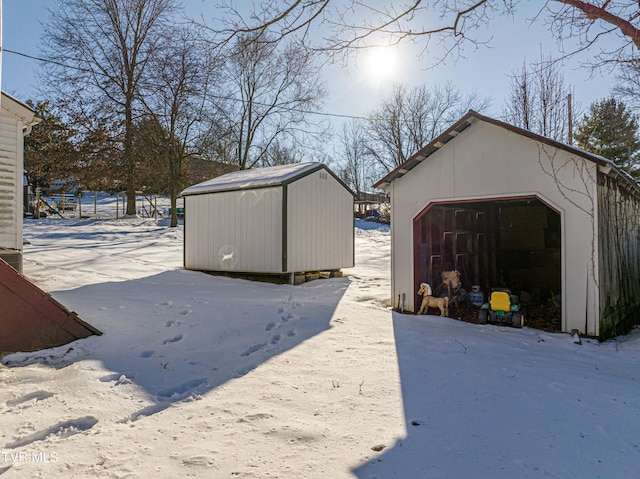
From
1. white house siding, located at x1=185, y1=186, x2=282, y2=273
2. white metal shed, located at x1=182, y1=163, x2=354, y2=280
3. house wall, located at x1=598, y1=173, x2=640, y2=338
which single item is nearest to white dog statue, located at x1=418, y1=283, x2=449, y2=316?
house wall, located at x1=598, y1=173, x2=640, y2=338

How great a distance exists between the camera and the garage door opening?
7727mm

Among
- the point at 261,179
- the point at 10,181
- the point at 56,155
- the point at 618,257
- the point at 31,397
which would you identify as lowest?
the point at 31,397

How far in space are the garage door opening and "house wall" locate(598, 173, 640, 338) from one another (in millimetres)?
1216

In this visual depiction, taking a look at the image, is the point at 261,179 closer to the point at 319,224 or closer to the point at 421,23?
the point at 319,224

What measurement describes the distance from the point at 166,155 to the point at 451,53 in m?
17.0

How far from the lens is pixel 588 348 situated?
4879 millimetres

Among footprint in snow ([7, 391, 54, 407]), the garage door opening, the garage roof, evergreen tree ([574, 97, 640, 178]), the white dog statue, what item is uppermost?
evergreen tree ([574, 97, 640, 178])

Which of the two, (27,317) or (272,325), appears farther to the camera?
(272,325)

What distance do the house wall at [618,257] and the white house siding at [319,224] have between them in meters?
5.58

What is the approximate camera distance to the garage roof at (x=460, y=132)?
207 inches

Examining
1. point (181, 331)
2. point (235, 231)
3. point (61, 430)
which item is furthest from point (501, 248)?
point (61, 430)

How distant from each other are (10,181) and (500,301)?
8804 millimetres

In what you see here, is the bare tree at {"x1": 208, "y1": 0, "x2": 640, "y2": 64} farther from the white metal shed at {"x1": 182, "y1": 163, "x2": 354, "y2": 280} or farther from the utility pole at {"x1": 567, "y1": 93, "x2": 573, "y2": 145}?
the utility pole at {"x1": 567, "y1": 93, "x2": 573, "y2": 145}

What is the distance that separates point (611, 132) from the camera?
2102cm
